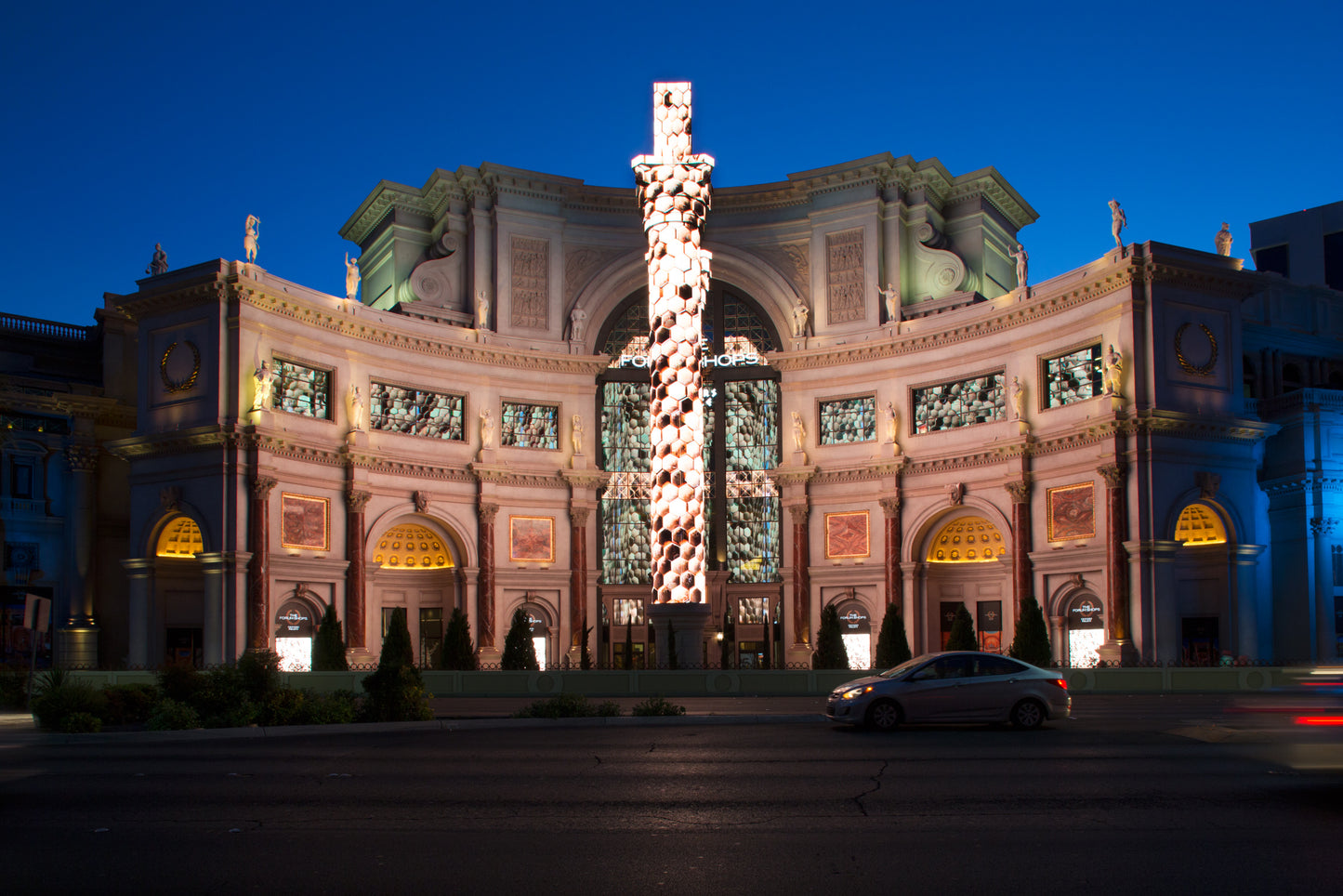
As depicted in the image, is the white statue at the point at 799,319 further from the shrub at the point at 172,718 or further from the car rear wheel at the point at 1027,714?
the shrub at the point at 172,718

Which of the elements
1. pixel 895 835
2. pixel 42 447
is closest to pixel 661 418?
pixel 42 447

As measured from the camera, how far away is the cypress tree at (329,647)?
1773 inches

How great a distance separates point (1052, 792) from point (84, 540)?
4656 cm

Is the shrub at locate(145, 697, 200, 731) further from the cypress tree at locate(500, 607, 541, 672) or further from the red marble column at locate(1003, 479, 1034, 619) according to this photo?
the red marble column at locate(1003, 479, 1034, 619)

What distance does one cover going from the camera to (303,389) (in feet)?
163

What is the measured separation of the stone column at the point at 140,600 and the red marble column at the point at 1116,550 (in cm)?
3661

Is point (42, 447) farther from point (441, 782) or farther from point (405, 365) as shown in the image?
point (441, 782)

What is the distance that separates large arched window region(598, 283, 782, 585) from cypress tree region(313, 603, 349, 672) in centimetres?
1636

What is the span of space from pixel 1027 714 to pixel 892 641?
23778 millimetres

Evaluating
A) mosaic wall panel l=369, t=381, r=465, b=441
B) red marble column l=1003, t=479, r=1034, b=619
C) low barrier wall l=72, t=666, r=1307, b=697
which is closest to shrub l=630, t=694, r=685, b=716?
low barrier wall l=72, t=666, r=1307, b=697

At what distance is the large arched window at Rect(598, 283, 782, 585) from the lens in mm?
58906

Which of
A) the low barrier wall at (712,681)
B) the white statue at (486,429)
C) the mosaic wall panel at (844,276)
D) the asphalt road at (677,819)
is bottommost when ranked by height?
the low barrier wall at (712,681)

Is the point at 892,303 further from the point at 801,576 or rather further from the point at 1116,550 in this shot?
the point at 1116,550

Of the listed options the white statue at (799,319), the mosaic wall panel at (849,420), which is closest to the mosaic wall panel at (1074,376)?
the mosaic wall panel at (849,420)
